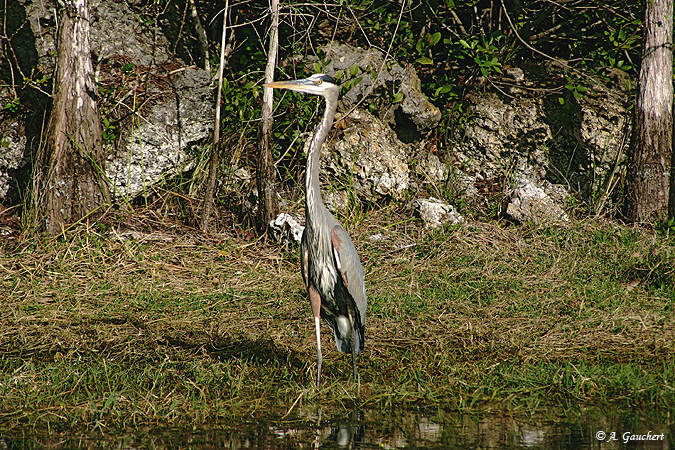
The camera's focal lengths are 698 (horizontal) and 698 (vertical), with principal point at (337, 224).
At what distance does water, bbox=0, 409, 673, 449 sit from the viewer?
8.81 ft

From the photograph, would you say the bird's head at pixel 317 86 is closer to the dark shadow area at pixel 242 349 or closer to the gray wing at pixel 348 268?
the gray wing at pixel 348 268

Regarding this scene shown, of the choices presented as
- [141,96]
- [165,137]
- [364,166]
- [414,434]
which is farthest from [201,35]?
[414,434]

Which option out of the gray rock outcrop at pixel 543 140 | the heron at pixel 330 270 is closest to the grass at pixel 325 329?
the heron at pixel 330 270

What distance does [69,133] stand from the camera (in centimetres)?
597

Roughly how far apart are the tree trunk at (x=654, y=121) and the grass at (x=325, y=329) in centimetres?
41

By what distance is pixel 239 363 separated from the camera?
392 cm

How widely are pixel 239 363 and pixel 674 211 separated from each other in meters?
4.44

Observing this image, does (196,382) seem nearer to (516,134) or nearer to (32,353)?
(32,353)

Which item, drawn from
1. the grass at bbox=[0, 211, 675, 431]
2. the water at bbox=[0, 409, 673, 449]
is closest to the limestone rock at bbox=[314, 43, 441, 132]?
the grass at bbox=[0, 211, 675, 431]

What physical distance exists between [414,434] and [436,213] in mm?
3808

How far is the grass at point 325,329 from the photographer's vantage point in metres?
3.32

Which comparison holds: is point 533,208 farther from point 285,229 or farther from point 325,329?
point 325,329

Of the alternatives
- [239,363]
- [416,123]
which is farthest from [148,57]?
[239,363]

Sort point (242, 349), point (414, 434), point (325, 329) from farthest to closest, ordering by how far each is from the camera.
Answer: point (325, 329) < point (242, 349) < point (414, 434)
